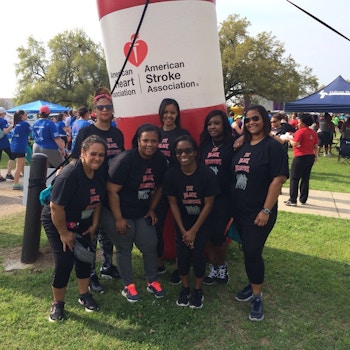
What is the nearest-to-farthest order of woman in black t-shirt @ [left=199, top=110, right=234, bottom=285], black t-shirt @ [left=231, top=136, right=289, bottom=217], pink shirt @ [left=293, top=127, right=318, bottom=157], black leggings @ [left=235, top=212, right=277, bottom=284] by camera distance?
black t-shirt @ [left=231, top=136, right=289, bottom=217], black leggings @ [left=235, top=212, right=277, bottom=284], woman in black t-shirt @ [left=199, top=110, right=234, bottom=285], pink shirt @ [left=293, top=127, right=318, bottom=157]

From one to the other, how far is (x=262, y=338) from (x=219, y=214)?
114 cm

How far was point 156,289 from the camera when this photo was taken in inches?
143

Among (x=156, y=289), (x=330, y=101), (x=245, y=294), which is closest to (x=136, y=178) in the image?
(x=156, y=289)

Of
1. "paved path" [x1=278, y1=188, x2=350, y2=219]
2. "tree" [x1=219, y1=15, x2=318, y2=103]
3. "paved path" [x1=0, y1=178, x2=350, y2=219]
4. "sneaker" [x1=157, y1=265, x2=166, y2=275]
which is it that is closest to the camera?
"sneaker" [x1=157, y1=265, x2=166, y2=275]

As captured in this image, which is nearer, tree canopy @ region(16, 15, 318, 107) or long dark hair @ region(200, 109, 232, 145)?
long dark hair @ region(200, 109, 232, 145)

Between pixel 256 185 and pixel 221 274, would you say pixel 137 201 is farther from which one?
pixel 221 274

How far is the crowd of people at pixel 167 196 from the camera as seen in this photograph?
308 centimetres

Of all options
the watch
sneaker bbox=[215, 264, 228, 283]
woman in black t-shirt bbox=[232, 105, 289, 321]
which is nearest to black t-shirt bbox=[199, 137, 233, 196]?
woman in black t-shirt bbox=[232, 105, 289, 321]

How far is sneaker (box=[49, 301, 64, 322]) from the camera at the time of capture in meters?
3.26

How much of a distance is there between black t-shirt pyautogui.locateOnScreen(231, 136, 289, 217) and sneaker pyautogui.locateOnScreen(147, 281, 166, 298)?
1.12 metres

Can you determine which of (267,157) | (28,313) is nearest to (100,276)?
(28,313)

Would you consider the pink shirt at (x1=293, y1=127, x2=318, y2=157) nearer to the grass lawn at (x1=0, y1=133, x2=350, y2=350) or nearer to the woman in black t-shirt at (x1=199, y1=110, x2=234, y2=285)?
the grass lawn at (x1=0, y1=133, x2=350, y2=350)

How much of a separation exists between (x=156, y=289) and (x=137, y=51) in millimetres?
2460

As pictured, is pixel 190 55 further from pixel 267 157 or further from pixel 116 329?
pixel 116 329
